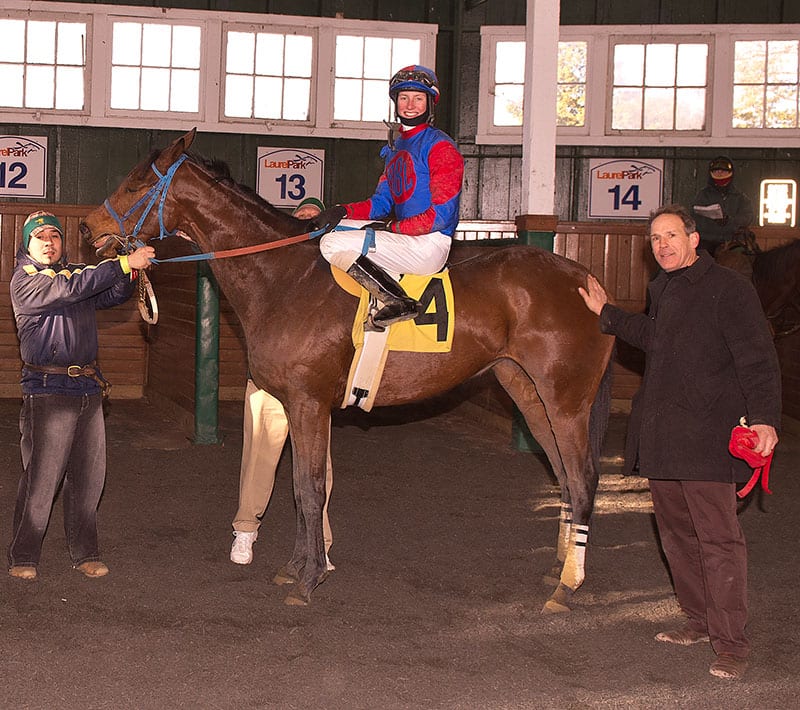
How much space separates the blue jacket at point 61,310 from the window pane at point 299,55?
23.7ft

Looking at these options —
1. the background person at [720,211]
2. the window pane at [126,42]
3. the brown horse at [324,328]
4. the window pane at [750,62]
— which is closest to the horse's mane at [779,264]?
the background person at [720,211]

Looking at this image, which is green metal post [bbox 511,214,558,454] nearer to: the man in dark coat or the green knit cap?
the man in dark coat

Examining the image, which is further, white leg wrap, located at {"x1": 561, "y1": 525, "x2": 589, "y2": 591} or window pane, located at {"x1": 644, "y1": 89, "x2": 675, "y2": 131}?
window pane, located at {"x1": 644, "y1": 89, "x2": 675, "y2": 131}

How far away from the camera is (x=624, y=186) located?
40.1 feet

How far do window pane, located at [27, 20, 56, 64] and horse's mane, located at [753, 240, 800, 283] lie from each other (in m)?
7.93

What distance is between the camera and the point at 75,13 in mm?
11430

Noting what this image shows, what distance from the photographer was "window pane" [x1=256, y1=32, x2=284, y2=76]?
1174 cm

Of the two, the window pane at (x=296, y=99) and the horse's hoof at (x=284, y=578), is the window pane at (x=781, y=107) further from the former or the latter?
the horse's hoof at (x=284, y=578)

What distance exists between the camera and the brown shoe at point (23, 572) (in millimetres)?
5105

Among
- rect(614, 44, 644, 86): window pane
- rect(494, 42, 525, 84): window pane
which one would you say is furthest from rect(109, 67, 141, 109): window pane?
rect(614, 44, 644, 86): window pane

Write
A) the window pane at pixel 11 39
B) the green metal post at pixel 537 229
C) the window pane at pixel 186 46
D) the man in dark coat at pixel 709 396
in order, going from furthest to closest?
the window pane at pixel 186 46 → the window pane at pixel 11 39 → the green metal post at pixel 537 229 → the man in dark coat at pixel 709 396

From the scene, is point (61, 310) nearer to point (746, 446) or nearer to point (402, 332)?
point (402, 332)

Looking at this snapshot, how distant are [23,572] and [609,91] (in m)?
9.14

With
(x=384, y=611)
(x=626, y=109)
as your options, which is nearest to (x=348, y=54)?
(x=626, y=109)
